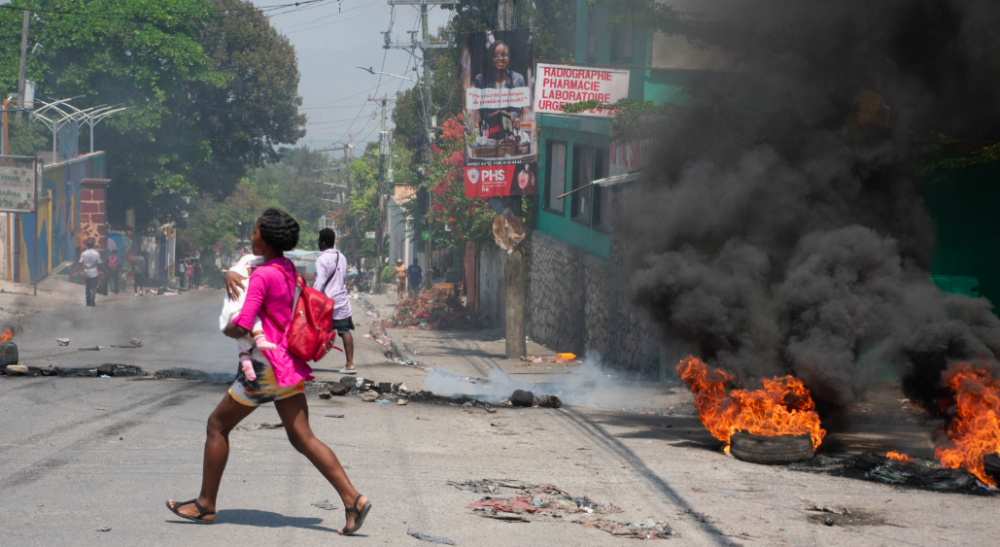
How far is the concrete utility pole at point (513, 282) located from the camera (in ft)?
50.2

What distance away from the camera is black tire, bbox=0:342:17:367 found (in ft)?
31.9

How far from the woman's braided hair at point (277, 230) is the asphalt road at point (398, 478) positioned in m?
1.54

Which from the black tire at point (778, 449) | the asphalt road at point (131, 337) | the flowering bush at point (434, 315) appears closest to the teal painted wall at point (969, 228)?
the black tire at point (778, 449)

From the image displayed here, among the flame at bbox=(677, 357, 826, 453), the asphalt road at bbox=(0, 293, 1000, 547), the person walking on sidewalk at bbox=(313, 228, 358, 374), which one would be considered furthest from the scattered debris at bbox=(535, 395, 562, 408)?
the person walking on sidewalk at bbox=(313, 228, 358, 374)

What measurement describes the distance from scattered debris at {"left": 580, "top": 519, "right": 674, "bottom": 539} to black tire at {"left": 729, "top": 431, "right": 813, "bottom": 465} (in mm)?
1888

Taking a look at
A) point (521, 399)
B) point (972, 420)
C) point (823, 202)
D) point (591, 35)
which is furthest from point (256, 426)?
point (591, 35)

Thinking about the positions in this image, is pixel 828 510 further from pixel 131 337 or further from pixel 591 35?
pixel 591 35

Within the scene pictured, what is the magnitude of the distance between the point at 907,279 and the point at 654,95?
746cm

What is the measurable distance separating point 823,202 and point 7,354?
8.94m

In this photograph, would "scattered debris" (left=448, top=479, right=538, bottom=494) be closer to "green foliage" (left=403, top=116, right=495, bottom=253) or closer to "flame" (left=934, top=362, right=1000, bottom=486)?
"flame" (left=934, top=362, right=1000, bottom=486)

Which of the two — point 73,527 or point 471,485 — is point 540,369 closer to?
point 471,485

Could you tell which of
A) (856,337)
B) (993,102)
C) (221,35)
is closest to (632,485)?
(856,337)

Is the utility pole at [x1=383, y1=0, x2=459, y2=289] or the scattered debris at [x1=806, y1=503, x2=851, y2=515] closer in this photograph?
the scattered debris at [x1=806, y1=503, x2=851, y2=515]

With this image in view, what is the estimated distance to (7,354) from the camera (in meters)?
9.76
